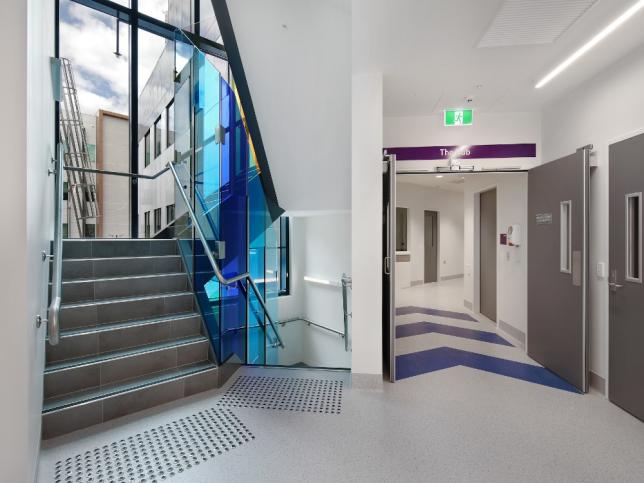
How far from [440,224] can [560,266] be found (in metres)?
7.43

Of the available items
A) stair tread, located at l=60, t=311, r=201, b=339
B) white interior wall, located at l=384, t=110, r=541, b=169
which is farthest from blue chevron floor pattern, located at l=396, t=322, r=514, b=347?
stair tread, located at l=60, t=311, r=201, b=339

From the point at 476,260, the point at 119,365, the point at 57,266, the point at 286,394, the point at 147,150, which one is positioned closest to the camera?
the point at 57,266

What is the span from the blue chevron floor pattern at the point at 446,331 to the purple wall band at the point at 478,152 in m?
2.58

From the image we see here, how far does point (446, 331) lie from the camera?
16.3 feet

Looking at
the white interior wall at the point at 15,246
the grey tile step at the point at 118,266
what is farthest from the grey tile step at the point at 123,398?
the grey tile step at the point at 118,266

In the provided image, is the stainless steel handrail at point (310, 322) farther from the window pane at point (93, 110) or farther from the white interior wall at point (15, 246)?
the white interior wall at point (15, 246)

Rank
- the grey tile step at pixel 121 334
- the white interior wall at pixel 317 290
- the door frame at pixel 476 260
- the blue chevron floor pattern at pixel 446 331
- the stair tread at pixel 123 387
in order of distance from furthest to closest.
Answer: the door frame at pixel 476 260
the white interior wall at pixel 317 290
the blue chevron floor pattern at pixel 446 331
the grey tile step at pixel 121 334
the stair tread at pixel 123 387

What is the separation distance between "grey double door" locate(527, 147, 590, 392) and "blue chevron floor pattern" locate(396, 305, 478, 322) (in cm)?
189

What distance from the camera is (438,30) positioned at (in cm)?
239

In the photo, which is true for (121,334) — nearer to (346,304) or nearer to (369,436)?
(369,436)

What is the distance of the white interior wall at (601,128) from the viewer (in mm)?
2693

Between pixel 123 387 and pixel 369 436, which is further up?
pixel 123 387

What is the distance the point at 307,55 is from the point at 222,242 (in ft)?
9.68

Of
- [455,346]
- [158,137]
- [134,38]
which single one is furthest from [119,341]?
[134,38]
